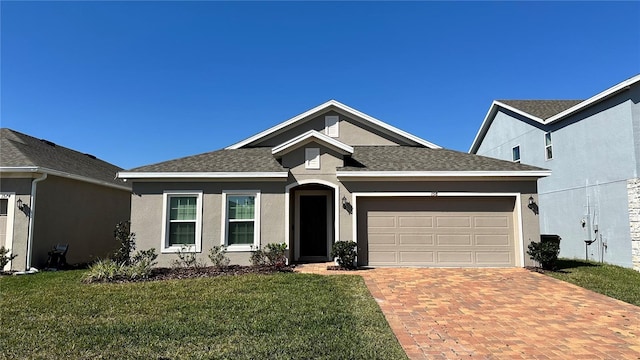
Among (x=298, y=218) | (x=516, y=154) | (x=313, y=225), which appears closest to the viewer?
(x=298, y=218)

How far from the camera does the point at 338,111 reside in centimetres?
1505

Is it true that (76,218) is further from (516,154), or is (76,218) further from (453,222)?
(516,154)

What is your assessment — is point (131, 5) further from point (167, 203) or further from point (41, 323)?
point (41, 323)

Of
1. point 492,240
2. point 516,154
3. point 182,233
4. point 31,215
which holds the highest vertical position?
point 516,154

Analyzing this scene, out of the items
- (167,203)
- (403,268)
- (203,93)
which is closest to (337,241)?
(403,268)

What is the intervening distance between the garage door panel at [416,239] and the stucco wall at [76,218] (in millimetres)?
11991

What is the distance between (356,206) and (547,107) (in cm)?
1283

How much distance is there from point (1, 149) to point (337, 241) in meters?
12.6

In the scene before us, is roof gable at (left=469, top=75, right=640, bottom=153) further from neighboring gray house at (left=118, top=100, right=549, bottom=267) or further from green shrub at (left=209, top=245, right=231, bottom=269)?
green shrub at (left=209, top=245, right=231, bottom=269)

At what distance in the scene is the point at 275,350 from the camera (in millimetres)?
4781

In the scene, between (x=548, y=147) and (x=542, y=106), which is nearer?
(x=548, y=147)

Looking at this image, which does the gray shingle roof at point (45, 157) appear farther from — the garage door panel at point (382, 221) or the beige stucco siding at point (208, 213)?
the garage door panel at point (382, 221)

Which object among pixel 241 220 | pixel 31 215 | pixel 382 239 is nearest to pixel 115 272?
pixel 241 220

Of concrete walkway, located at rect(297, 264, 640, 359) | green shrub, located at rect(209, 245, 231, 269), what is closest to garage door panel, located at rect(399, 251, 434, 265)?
concrete walkway, located at rect(297, 264, 640, 359)
